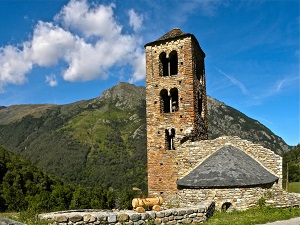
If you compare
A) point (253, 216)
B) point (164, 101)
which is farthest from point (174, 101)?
point (253, 216)

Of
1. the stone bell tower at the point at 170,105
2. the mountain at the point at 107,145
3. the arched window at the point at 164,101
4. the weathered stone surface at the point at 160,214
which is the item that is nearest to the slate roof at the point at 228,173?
the stone bell tower at the point at 170,105

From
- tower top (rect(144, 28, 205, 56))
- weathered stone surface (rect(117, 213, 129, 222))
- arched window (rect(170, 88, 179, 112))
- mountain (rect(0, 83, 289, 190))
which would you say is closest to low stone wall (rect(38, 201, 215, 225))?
weathered stone surface (rect(117, 213, 129, 222))

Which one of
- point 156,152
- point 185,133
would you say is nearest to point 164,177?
point 156,152

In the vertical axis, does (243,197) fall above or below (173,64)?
below

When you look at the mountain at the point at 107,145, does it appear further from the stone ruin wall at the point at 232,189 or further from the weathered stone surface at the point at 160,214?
the weathered stone surface at the point at 160,214

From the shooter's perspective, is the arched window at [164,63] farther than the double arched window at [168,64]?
Yes

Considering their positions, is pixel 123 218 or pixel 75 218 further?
pixel 123 218

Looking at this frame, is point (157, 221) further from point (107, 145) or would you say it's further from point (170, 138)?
point (107, 145)

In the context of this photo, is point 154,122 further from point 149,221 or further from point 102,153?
point 102,153

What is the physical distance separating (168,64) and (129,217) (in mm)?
13079

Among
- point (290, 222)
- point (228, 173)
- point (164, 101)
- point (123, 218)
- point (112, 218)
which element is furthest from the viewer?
point (164, 101)

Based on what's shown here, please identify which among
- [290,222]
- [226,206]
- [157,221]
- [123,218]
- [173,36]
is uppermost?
[173,36]

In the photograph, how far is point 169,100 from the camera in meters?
21.0

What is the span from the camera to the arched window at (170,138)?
64.8ft
